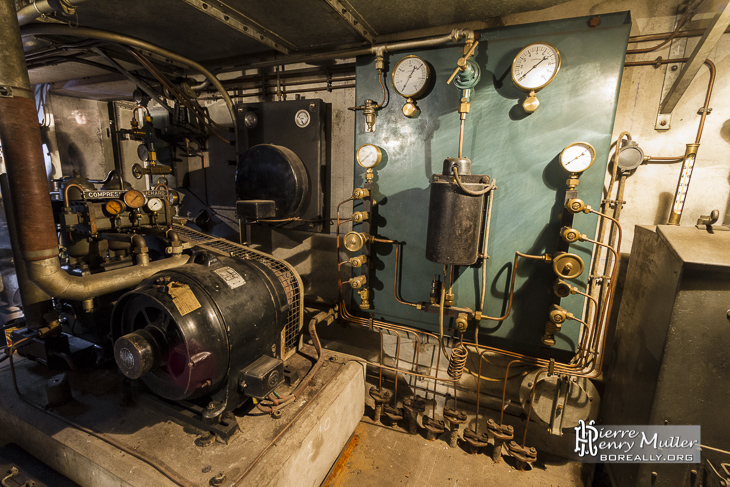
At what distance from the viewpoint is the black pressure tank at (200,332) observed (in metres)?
1.40

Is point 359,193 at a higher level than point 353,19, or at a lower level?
lower

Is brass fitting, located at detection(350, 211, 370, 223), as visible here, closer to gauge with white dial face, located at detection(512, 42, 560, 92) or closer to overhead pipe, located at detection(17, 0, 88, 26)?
gauge with white dial face, located at detection(512, 42, 560, 92)

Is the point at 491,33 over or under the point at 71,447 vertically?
over

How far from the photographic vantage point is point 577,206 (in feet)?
5.75

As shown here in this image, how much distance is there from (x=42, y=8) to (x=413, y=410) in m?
3.38

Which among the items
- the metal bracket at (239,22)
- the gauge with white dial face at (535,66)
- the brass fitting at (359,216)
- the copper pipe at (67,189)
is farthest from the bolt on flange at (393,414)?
the metal bracket at (239,22)

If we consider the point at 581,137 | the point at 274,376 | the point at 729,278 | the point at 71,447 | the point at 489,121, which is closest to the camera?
the point at 729,278

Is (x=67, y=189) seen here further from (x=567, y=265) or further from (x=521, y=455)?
(x=521, y=455)

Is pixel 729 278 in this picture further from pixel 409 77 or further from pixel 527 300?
pixel 409 77

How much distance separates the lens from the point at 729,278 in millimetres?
1382

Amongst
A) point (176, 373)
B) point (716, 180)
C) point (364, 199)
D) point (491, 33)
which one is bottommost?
point (176, 373)

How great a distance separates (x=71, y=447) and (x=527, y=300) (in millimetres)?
2659

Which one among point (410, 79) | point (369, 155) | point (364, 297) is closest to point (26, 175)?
point (369, 155)

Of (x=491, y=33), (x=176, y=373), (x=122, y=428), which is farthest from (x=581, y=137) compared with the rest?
(x=122, y=428)
